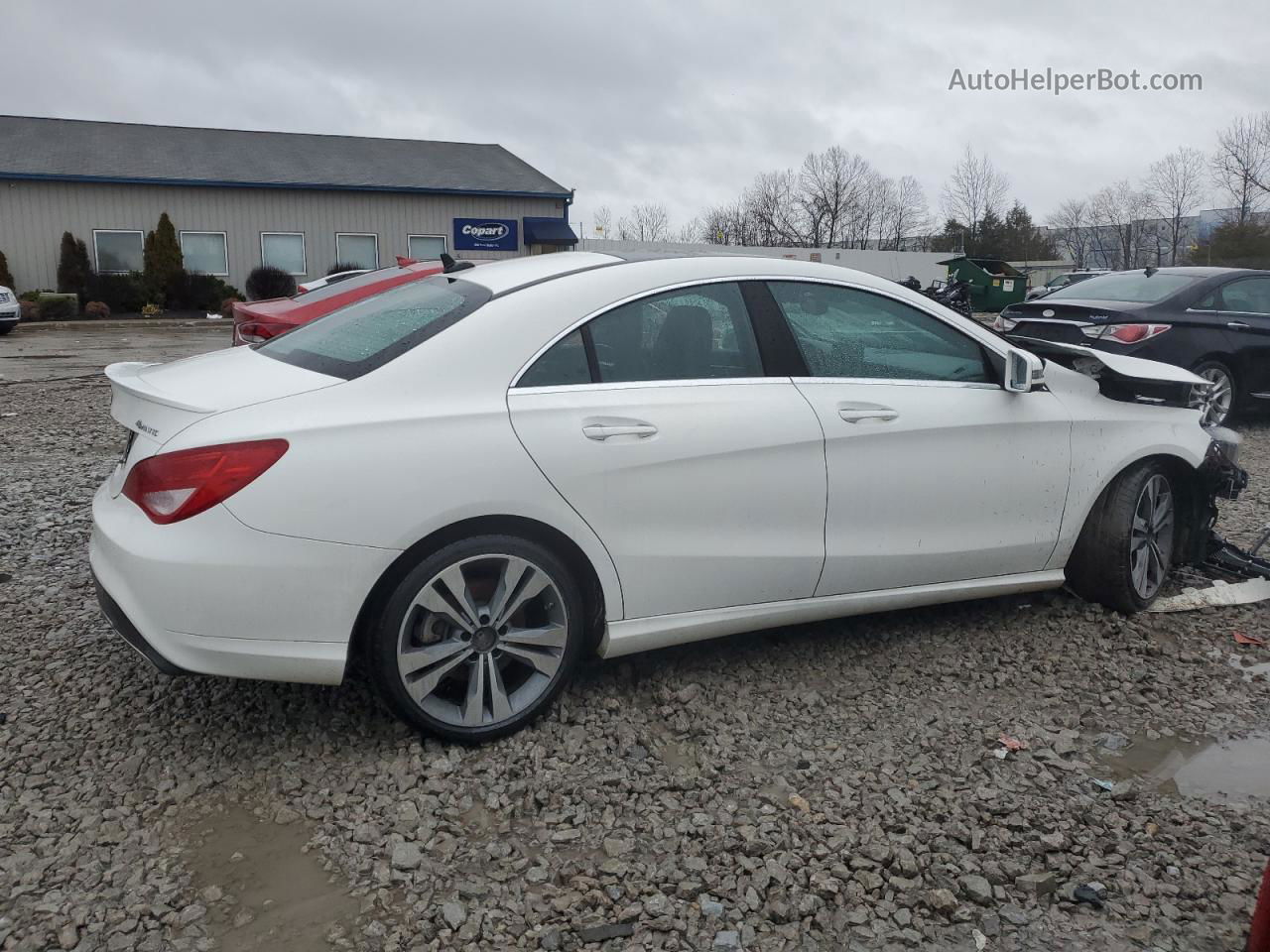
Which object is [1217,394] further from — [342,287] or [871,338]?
[342,287]

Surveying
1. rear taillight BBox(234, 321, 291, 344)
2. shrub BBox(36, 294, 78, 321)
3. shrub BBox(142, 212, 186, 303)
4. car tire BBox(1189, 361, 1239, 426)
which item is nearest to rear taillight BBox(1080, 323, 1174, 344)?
car tire BBox(1189, 361, 1239, 426)

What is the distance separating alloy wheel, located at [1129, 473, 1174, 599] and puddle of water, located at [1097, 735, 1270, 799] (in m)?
1.03

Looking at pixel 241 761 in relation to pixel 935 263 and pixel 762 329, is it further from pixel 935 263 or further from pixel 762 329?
pixel 935 263

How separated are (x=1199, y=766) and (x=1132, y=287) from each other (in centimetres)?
738

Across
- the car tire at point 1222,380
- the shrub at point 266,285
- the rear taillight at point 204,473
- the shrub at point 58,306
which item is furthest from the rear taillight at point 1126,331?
the shrub at point 58,306

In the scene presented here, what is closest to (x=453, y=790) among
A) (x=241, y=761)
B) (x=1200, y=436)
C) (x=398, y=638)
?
(x=398, y=638)

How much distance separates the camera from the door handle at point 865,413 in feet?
12.4

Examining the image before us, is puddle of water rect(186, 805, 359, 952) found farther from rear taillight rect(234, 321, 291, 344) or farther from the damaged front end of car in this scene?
rear taillight rect(234, 321, 291, 344)

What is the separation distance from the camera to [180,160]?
31.3 m

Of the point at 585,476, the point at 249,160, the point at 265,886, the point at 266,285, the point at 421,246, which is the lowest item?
the point at 265,886

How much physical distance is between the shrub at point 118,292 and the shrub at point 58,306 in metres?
0.87

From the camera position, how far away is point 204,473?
2.96 m

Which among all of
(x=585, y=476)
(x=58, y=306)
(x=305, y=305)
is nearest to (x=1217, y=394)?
(x=305, y=305)

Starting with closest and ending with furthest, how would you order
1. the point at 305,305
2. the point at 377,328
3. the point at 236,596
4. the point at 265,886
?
the point at 265,886
the point at 236,596
the point at 377,328
the point at 305,305
